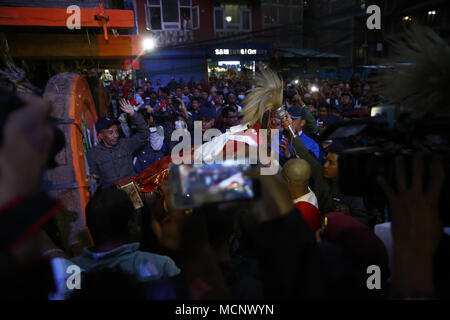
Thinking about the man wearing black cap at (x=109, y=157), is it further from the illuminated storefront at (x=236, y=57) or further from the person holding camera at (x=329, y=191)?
the illuminated storefront at (x=236, y=57)

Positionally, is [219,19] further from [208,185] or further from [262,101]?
[208,185]

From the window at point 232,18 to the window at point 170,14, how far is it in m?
1.67

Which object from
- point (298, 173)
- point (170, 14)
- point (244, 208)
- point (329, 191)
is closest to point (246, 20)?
point (170, 14)

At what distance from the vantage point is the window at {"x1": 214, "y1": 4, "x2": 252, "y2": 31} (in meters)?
20.3

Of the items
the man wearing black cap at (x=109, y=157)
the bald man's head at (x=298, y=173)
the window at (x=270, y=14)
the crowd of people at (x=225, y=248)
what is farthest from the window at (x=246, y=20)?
the crowd of people at (x=225, y=248)

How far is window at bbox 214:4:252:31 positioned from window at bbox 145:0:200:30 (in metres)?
1.67

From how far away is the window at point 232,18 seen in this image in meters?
20.3

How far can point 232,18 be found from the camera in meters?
20.7

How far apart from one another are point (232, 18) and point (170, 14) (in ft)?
14.4

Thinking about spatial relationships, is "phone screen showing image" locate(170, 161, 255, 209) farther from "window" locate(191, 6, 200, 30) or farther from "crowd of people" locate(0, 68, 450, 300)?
"window" locate(191, 6, 200, 30)

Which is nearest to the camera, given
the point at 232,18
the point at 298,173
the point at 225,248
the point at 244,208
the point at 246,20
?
the point at 244,208

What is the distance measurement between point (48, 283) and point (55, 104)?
7.98ft

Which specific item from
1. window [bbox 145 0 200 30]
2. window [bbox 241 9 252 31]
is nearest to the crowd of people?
window [bbox 145 0 200 30]
